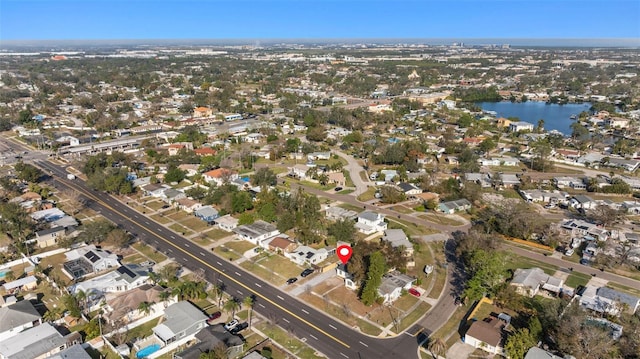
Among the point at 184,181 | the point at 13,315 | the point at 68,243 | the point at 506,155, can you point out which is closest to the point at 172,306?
the point at 13,315

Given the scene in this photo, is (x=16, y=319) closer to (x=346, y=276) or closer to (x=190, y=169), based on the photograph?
(x=346, y=276)

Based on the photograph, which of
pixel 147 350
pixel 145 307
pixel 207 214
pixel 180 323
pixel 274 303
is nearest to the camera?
pixel 147 350

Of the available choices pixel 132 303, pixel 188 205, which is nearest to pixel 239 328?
pixel 132 303

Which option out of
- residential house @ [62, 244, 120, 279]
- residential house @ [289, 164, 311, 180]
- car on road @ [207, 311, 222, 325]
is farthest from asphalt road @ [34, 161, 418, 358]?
residential house @ [289, 164, 311, 180]

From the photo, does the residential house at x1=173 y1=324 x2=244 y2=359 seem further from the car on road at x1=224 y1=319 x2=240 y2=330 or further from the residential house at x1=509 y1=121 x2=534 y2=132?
the residential house at x1=509 y1=121 x2=534 y2=132

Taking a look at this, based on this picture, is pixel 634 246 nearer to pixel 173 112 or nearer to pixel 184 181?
pixel 184 181
